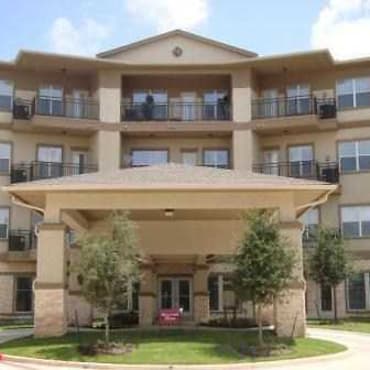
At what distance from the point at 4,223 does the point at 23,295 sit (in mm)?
4238

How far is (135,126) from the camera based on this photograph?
41.5m

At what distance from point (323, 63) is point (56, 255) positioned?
947 inches

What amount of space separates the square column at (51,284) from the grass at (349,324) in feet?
42.7

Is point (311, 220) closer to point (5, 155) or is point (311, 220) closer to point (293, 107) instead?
point (293, 107)

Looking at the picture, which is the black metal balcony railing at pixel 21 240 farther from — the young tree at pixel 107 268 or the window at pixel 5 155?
the young tree at pixel 107 268

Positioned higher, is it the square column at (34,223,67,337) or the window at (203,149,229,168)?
the window at (203,149,229,168)

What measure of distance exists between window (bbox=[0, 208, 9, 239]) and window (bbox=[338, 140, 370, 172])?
1936 centimetres

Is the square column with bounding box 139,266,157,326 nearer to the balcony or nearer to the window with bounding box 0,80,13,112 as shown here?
the balcony

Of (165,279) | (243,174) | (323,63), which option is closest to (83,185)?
(243,174)

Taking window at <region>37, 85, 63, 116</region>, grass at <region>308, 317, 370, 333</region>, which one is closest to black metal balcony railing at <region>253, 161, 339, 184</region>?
grass at <region>308, 317, 370, 333</region>

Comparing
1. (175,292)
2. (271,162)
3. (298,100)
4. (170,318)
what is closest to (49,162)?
(175,292)

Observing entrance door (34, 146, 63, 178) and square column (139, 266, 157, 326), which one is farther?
entrance door (34, 146, 63, 178)

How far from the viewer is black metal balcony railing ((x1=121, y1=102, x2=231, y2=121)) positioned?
139ft

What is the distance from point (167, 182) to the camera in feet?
73.6
